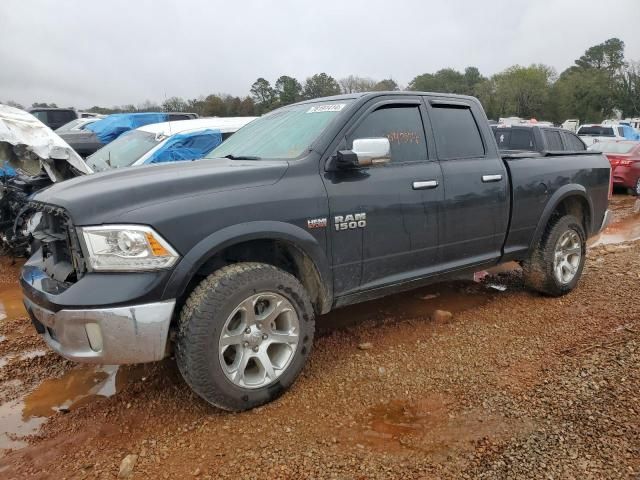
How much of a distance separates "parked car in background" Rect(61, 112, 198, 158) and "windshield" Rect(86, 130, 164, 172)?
1604 mm

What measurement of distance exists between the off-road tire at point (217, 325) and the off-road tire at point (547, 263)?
2.81 meters

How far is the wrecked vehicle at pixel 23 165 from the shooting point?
5.98 metres

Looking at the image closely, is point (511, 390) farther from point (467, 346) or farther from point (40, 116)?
point (40, 116)

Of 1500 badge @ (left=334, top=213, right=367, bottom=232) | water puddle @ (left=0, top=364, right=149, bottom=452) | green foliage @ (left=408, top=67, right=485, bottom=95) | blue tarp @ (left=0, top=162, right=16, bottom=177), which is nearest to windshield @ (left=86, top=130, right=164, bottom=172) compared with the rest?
blue tarp @ (left=0, top=162, right=16, bottom=177)

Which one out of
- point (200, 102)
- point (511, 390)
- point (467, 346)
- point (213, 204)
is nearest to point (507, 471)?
point (511, 390)

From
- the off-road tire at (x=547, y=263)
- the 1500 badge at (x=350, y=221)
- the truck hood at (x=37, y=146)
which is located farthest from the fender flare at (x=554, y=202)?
the truck hood at (x=37, y=146)

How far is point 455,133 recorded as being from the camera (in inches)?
159

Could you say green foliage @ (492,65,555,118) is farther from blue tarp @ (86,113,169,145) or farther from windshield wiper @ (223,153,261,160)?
windshield wiper @ (223,153,261,160)

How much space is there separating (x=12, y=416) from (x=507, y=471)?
291 cm

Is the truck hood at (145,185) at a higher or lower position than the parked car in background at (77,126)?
lower

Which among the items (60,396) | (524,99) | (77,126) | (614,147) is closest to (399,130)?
(60,396)

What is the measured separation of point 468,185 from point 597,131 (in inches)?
884

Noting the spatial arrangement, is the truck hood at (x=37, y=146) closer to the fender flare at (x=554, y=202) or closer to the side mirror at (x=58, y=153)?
the side mirror at (x=58, y=153)

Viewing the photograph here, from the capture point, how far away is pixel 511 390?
3062mm
